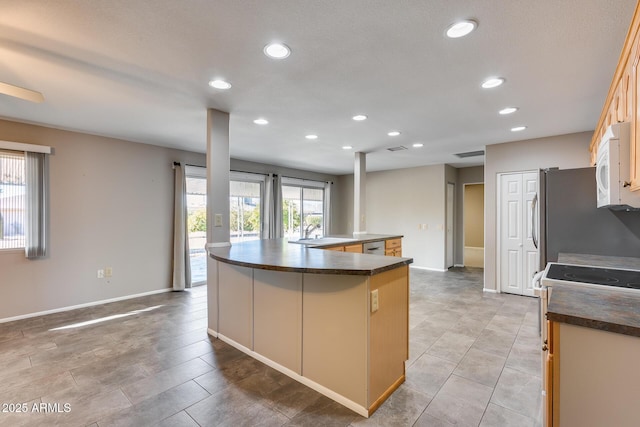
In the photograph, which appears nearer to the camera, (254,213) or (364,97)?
(364,97)

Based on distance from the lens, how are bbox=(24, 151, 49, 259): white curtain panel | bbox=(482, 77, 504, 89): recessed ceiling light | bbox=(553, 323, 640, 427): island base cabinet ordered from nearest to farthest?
bbox=(553, 323, 640, 427): island base cabinet → bbox=(482, 77, 504, 89): recessed ceiling light → bbox=(24, 151, 49, 259): white curtain panel

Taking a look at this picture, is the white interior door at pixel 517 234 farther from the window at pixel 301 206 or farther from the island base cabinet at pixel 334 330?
the window at pixel 301 206

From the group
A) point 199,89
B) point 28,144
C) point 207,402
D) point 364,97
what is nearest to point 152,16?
→ point 199,89

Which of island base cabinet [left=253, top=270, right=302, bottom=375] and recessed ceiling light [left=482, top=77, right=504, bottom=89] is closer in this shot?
island base cabinet [left=253, top=270, right=302, bottom=375]

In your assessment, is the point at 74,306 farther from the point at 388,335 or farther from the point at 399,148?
the point at 399,148

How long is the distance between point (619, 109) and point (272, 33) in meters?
2.46

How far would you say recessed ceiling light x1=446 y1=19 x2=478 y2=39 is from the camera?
65.3 inches

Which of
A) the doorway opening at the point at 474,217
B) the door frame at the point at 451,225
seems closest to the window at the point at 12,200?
the door frame at the point at 451,225

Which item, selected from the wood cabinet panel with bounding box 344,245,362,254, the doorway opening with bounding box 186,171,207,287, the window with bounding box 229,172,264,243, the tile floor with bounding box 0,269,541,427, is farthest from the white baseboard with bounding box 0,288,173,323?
the wood cabinet panel with bounding box 344,245,362,254

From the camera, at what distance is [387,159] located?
6016 millimetres

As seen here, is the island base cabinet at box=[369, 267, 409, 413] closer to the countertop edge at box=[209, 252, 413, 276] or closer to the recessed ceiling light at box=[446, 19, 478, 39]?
the countertop edge at box=[209, 252, 413, 276]

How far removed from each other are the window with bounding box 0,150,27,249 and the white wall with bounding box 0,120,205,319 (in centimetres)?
17

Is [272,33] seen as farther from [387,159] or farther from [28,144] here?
[387,159]

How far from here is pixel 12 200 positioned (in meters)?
3.48
